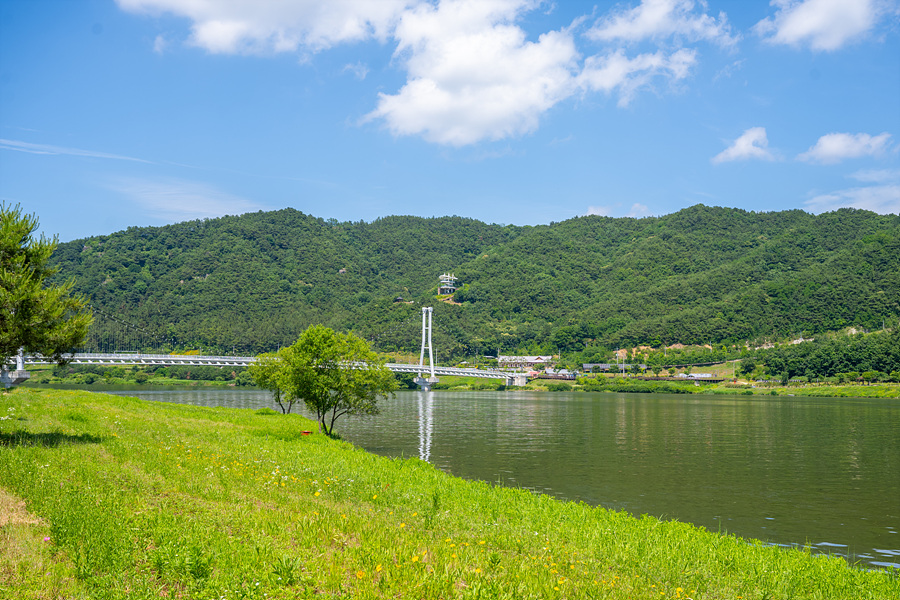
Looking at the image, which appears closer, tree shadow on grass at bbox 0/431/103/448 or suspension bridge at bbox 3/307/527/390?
tree shadow on grass at bbox 0/431/103/448

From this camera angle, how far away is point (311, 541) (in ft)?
26.1

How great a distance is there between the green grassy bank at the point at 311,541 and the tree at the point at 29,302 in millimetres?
2283

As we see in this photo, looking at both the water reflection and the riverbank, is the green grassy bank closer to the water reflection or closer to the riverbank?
the water reflection

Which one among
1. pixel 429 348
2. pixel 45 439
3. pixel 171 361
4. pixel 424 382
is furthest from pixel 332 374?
pixel 429 348

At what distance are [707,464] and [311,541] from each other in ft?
85.7

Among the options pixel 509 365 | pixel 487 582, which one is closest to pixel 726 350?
pixel 509 365

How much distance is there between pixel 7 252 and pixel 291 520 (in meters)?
11.5

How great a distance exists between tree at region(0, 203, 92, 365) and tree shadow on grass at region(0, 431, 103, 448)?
6.34ft

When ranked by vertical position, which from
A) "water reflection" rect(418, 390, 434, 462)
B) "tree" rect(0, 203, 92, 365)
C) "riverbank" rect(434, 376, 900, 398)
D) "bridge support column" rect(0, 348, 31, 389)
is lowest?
"riverbank" rect(434, 376, 900, 398)

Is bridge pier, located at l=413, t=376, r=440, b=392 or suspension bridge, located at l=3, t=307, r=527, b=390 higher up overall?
suspension bridge, located at l=3, t=307, r=527, b=390

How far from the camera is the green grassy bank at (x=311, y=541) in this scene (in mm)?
6594

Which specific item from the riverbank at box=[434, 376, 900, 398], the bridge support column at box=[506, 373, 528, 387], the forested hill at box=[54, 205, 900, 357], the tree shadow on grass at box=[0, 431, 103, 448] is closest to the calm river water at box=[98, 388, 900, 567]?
the tree shadow on grass at box=[0, 431, 103, 448]

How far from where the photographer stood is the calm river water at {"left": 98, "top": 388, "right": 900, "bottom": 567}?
1894 cm

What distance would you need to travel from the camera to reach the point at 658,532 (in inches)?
514
